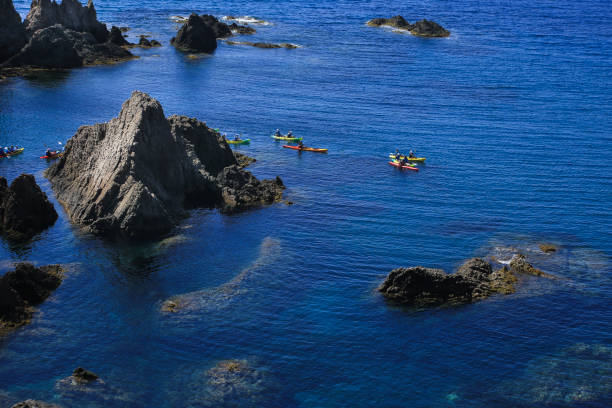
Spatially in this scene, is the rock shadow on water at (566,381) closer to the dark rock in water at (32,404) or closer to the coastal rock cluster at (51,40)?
the dark rock in water at (32,404)

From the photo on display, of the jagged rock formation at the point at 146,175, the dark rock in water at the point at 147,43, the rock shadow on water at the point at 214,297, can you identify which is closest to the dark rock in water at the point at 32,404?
the rock shadow on water at the point at 214,297

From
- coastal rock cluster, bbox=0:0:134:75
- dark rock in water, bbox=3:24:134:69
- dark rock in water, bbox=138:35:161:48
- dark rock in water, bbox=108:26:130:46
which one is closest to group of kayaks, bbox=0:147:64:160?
coastal rock cluster, bbox=0:0:134:75

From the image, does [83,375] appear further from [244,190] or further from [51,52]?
[51,52]

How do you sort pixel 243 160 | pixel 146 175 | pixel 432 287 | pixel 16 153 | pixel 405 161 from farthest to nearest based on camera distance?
pixel 243 160, pixel 405 161, pixel 16 153, pixel 146 175, pixel 432 287

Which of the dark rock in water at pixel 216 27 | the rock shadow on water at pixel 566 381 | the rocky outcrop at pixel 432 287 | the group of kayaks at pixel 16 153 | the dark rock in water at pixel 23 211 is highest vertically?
the dark rock in water at pixel 216 27

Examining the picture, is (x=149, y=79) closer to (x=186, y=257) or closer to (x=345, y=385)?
(x=186, y=257)

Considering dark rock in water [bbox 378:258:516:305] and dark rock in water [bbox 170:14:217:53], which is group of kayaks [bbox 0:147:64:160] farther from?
→ dark rock in water [bbox 170:14:217:53]

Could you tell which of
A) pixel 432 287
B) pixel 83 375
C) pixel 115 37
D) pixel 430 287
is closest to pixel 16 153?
pixel 83 375
